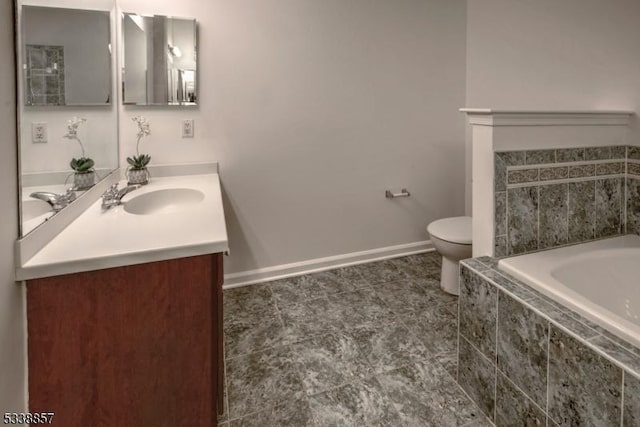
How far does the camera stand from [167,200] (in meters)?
1.88

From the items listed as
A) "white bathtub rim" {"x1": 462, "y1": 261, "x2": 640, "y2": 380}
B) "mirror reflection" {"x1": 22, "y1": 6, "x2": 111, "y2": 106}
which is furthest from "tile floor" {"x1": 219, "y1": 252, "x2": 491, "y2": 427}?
"mirror reflection" {"x1": 22, "y1": 6, "x2": 111, "y2": 106}

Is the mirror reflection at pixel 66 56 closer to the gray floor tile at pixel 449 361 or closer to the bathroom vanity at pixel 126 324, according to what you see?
the bathroom vanity at pixel 126 324

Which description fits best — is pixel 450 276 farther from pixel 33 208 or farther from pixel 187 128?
pixel 33 208

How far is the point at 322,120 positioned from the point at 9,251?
6.52 feet

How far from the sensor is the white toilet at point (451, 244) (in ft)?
6.80

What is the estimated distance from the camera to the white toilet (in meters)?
2.07

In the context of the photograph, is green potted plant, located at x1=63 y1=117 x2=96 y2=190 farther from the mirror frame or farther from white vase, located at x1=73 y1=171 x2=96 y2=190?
the mirror frame

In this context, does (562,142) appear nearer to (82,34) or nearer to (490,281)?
(490,281)

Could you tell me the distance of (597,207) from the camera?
1.67 m

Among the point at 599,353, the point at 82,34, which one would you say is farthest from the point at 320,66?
the point at 599,353

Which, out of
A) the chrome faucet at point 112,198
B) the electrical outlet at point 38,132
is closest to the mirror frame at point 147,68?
the chrome faucet at point 112,198

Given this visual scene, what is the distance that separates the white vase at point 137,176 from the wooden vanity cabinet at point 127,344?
1.13m

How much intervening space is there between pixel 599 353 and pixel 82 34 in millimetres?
2173

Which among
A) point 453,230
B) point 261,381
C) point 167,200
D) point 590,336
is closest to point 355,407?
point 261,381
